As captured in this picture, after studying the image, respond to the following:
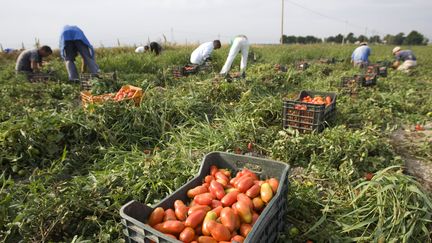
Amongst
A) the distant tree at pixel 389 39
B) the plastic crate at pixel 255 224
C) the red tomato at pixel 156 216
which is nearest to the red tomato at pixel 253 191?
the plastic crate at pixel 255 224

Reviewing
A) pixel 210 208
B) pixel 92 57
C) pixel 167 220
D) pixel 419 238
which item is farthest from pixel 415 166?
pixel 92 57

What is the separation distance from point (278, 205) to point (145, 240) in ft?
2.45

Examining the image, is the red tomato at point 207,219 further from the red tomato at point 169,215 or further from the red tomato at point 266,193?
the red tomato at point 266,193

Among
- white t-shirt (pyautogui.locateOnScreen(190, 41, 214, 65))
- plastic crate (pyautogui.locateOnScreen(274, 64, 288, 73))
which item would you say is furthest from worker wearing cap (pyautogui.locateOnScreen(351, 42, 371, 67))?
white t-shirt (pyautogui.locateOnScreen(190, 41, 214, 65))

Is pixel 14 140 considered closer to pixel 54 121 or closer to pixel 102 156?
pixel 54 121

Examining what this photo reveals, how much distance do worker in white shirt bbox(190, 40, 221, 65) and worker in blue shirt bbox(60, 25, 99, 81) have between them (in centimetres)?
241

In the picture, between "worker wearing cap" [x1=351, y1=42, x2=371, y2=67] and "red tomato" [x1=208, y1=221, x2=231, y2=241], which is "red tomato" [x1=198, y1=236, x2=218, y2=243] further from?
"worker wearing cap" [x1=351, y1=42, x2=371, y2=67]

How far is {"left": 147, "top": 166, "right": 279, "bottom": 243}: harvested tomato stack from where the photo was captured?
1295 millimetres

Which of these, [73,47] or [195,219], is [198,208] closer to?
[195,219]

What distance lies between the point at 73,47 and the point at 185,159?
4928 mm

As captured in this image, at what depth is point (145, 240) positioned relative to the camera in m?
1.25

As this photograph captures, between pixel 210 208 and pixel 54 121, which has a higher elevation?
pixel 54 121

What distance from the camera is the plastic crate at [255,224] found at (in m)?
1.25

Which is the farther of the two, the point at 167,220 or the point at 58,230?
the point at 58,230
